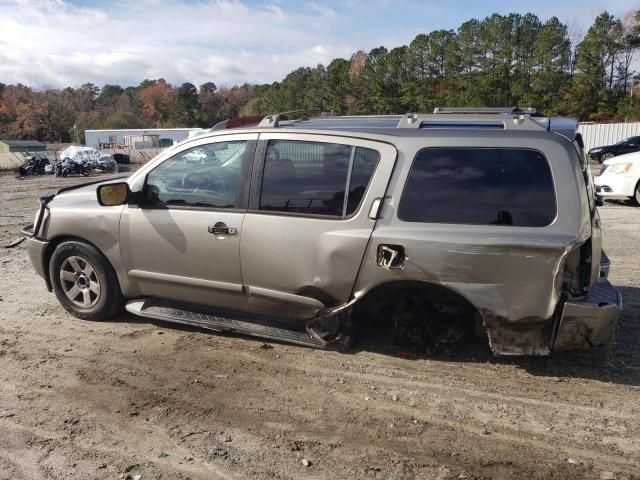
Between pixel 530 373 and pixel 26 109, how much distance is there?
120 meters

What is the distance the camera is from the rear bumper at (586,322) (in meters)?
3.69

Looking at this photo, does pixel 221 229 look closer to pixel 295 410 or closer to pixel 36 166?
pixel 295 410

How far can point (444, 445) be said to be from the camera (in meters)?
3.28

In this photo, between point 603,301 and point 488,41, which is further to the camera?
point 488,41

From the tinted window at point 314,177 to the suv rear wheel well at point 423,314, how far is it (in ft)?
2.35

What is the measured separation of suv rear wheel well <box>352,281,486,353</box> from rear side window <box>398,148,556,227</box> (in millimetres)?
578

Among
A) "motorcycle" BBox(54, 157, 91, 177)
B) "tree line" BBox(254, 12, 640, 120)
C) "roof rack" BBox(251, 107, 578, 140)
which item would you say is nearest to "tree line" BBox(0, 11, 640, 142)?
"tree line" BBox(254, 12, 640, 120)

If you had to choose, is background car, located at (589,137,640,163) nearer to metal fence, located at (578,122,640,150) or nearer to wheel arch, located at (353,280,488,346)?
metal fence, located at (578,122,640,150)

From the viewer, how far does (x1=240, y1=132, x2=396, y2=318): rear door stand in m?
4.11

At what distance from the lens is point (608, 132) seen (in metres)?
39.9

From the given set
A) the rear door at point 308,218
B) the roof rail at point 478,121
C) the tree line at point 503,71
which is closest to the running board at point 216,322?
the rear door at point 308,218

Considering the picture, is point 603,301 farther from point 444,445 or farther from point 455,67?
point 455,67

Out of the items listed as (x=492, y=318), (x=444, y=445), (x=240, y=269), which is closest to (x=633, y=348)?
(x=492, y=318)

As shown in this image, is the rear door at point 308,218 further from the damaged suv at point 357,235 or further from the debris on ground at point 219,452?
the debris on ground at point 219,452
